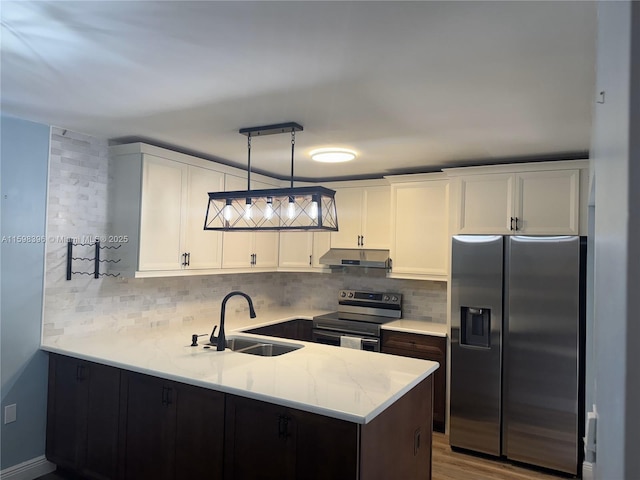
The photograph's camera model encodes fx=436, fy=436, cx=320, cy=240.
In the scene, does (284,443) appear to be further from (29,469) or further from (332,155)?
(332,155)

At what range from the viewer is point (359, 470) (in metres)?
1.90

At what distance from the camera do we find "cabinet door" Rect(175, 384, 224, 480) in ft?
7.54

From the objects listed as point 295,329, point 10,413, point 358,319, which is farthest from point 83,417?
point 358,319

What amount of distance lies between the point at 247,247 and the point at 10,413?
2.27m

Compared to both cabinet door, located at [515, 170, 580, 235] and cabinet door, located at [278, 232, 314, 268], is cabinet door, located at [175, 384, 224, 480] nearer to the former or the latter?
cabinet door, located at [278, 232, 314, 268]

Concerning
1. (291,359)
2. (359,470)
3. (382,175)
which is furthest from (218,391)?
(382,175)

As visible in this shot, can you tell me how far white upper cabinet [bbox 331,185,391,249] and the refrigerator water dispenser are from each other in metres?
1.17

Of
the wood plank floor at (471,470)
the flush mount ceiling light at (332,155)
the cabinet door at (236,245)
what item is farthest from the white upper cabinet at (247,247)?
the wood plank floor at (471,470)

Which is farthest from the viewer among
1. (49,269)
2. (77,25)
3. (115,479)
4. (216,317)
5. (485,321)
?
(216,317)

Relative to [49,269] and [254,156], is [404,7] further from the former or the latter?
[49,269]

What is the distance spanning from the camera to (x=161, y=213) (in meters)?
3.46

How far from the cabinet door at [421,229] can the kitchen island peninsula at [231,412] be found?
60.1 inches

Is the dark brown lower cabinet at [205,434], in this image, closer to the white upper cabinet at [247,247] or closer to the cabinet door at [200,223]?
the cabinet door at [200,223]

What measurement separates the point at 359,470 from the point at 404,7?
1842 millimetres
